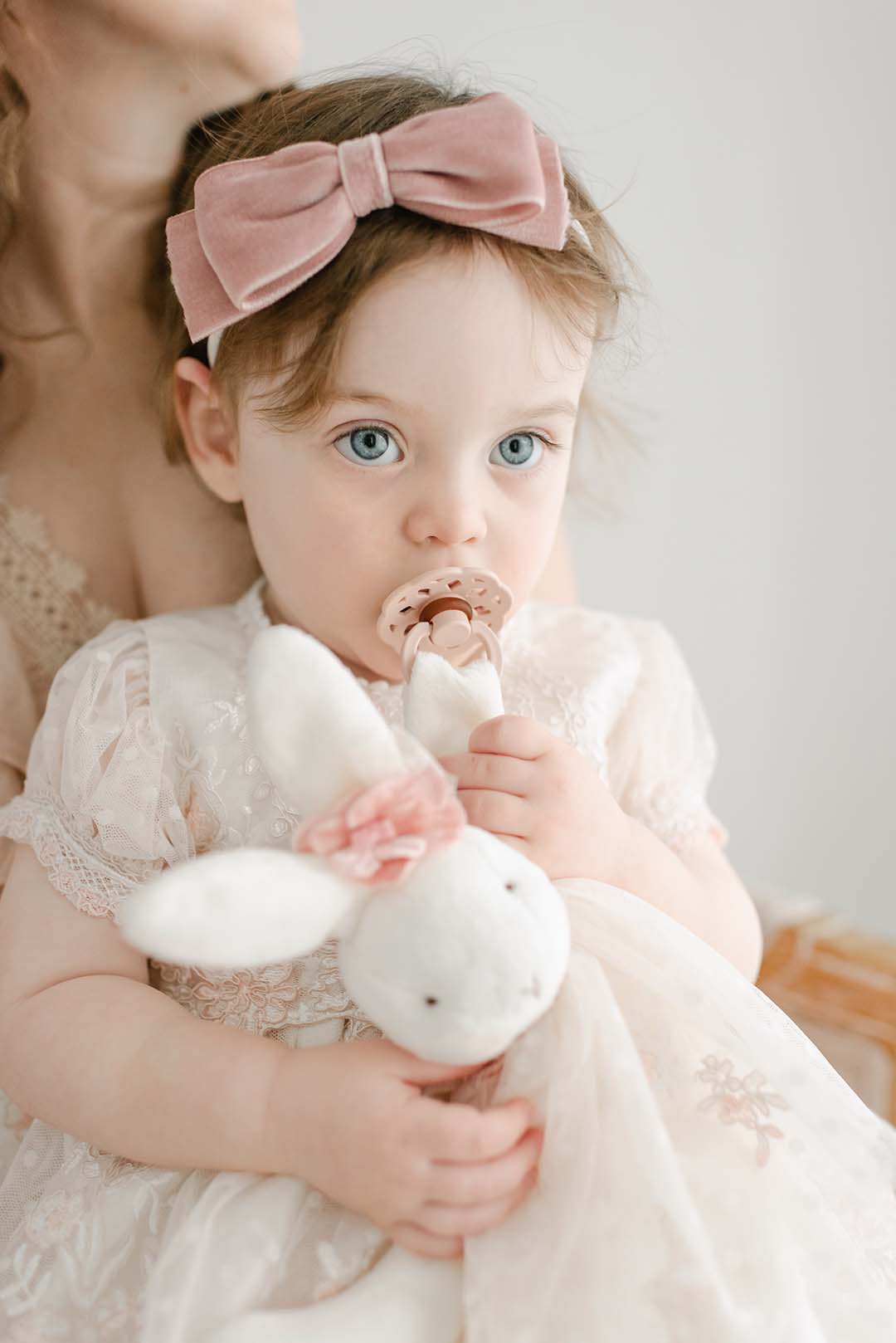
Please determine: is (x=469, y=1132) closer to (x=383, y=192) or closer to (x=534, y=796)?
(x=534, y=796)

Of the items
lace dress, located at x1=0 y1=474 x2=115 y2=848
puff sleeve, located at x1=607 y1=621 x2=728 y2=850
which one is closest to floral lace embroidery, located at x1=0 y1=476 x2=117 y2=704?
lace dress, located at x1=0 y1=474 x2=115 y2=848

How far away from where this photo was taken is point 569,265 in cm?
88

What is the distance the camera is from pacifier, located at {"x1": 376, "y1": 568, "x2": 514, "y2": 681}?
84cm

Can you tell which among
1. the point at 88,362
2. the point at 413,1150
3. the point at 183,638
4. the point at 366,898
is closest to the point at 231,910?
the point at 366,898

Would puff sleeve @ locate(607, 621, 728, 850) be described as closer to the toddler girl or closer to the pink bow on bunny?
the toddler girl

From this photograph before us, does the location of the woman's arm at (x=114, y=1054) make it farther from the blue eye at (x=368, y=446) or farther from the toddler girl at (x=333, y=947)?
the blue eye at (x=368, y=446)

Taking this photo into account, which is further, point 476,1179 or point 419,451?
point 419,451

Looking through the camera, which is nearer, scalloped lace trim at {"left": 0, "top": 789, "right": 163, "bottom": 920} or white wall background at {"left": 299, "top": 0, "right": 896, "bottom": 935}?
scalloped lace trim at {"left": 0, "top": 789, "right": 163, "bottom": 920}

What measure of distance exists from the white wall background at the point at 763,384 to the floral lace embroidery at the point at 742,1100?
89 cm

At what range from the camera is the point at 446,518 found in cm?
84

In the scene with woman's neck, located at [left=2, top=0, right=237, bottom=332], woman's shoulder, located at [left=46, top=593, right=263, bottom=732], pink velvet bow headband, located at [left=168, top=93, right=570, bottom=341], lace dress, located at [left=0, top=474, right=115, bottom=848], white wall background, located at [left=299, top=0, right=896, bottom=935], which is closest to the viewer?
pink velvet bow headband, located at [left=168, top=93, right=570, bottom=341]

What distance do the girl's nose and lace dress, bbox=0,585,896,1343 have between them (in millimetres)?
149

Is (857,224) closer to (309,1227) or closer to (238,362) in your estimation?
(238,362)

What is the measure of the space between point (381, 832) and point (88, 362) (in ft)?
2.28
